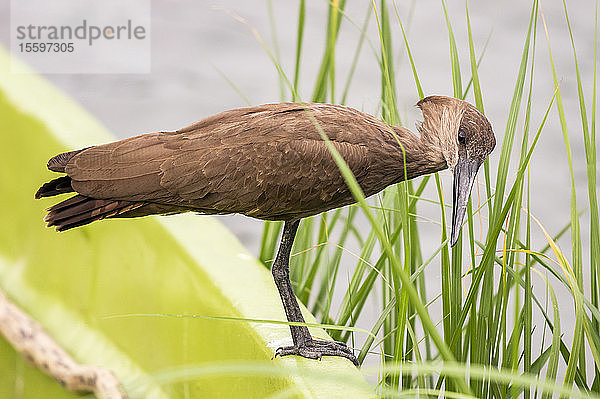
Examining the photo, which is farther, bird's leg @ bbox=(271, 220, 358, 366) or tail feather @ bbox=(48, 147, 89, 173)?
bird's leg @ bbox=(271, 220, 358, 366)

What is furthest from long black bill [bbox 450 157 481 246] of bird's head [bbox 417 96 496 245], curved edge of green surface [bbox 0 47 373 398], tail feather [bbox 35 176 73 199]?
tail feather [bbox 35 176 73 199]

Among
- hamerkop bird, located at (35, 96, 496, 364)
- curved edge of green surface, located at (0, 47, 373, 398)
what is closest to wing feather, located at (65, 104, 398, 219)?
hamerkop bird, located at (35, 96, 496, 364)

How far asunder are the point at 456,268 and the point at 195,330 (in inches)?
10.3

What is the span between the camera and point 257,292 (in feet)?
2.29

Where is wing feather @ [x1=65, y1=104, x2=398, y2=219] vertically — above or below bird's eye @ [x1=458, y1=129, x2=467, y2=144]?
below

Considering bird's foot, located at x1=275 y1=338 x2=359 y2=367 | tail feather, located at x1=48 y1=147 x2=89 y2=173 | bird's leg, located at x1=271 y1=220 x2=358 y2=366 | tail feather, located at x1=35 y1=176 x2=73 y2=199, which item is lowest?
bird's foot, located at x1=275 y1=338 x2=359 y2=367

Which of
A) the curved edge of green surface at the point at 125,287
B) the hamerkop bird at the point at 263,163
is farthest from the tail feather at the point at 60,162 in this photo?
the curved edge of green surface at the point at 125,287

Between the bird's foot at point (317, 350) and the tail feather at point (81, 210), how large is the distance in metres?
0.19

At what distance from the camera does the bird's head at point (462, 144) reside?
48 cm

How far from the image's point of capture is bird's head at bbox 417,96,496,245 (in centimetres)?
48

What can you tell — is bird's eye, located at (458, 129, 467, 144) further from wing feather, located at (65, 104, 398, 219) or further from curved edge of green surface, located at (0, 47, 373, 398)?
curved edge of green surface, located at (0, 47, 373, 398)

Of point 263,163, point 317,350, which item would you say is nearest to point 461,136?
point 263,163

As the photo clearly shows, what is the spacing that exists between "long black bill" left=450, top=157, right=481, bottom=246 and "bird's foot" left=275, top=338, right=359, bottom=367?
0.64ft

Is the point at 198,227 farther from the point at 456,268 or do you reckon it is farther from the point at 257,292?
the point at 456,268
